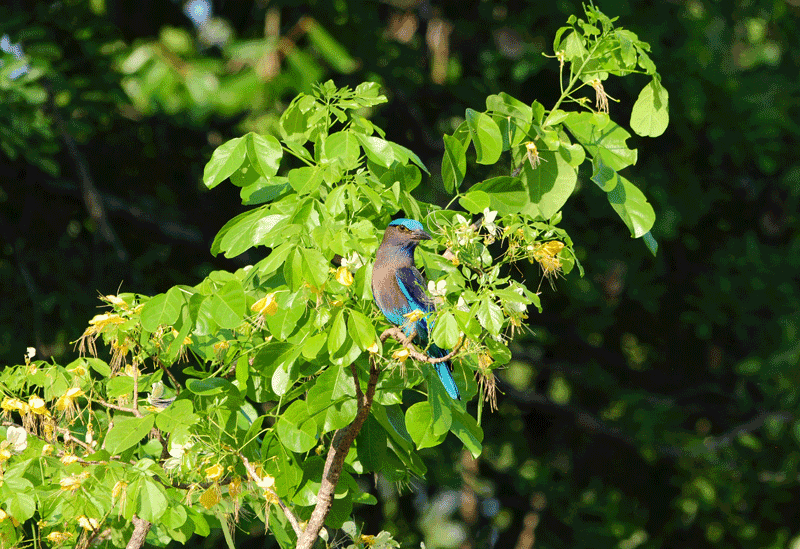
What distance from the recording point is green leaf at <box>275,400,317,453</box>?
149 cm

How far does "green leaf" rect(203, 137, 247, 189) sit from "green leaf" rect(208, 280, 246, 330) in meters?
0.20

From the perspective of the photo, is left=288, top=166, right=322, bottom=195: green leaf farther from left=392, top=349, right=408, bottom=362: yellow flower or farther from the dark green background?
the dark green background

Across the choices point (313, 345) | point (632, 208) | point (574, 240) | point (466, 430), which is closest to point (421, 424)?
point (466, 430)

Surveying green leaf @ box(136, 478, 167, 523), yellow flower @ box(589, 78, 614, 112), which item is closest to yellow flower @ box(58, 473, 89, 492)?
green leaf @ box(136, 478, 167, 523)

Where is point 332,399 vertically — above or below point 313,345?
below

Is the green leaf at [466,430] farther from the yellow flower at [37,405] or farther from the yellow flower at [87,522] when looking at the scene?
the yellow flower at [37,405]

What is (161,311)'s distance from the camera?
4.94ft

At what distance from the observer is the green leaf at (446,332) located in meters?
1.27

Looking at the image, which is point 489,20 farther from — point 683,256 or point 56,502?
point 56,502

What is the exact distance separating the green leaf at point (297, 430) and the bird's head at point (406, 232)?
1.23 feet

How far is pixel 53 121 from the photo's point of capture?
3840 mm

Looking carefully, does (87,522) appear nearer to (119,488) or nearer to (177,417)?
(119,488)

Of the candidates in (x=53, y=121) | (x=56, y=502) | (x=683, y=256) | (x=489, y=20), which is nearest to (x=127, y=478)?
→ (x=56, y=502)

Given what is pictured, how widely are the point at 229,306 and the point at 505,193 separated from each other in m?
0.55
